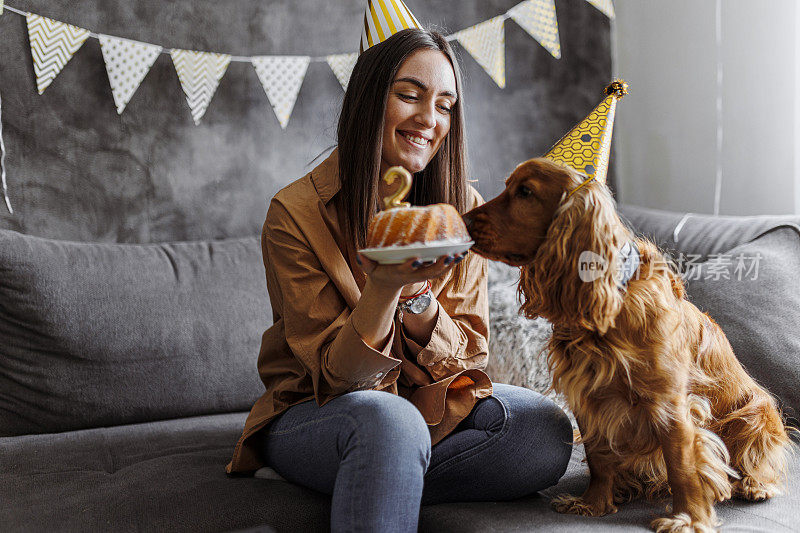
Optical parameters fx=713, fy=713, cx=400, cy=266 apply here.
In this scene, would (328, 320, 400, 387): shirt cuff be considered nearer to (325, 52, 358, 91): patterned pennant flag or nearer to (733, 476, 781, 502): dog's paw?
(733, 476, 781, 502): dog's paw

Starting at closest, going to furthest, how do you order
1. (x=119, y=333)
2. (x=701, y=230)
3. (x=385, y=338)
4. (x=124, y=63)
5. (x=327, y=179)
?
(x=385, y=338) → (x=327, y=179) → (x=119, y=333) → (x=701, y=230) → (x=124, y=63)

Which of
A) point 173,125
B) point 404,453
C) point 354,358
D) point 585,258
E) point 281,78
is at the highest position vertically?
point 281,78

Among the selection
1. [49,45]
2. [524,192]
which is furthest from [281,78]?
[524,192]

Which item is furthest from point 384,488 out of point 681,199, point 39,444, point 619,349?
point 681,199

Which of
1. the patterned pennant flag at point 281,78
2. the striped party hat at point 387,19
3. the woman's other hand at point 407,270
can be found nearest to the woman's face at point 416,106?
the striped party hat at point 387,19

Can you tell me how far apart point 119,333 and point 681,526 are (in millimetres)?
1469

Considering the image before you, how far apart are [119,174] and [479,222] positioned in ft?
4.86

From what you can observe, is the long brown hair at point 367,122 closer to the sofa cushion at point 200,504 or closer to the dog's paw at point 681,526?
the sofa cushion at point 200,504

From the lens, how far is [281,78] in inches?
96.0

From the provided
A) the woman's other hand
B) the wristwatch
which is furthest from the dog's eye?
the wristwatch

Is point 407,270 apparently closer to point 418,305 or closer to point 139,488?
point 418,305

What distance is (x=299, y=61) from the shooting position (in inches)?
96.7

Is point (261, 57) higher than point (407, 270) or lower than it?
higher

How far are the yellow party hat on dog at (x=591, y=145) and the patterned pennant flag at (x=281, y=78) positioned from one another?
1.31m
